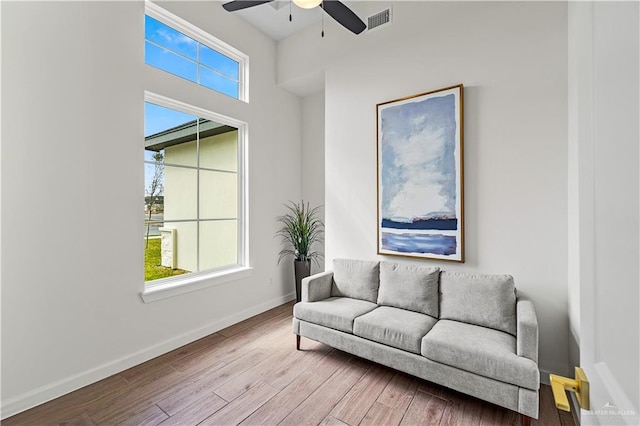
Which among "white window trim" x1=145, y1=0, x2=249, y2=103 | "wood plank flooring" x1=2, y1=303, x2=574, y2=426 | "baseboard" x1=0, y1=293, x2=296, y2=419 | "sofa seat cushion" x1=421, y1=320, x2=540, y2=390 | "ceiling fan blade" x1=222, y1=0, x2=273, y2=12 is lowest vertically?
"wood plank flooring" x1=2, y1=303, x2=574, y2=426

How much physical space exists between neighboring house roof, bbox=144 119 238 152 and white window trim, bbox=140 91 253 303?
7 cm

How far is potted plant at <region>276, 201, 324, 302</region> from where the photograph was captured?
387cm

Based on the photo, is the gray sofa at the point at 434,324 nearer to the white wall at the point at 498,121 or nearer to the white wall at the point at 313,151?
the white wall at the point at 498,121

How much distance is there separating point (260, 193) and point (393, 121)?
1.88m

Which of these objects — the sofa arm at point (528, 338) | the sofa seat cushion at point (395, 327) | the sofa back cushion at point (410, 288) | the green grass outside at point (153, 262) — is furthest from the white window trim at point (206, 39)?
the sofa arm at point (528, 338)

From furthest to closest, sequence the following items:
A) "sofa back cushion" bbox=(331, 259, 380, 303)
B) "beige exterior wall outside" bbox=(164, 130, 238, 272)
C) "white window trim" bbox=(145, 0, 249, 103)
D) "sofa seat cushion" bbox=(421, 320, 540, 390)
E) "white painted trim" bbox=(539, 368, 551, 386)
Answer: "beige exterior wall outside" bbox=(164, 130, 238, 272) → "sofa back cushion" bbox=(331, 259, 380, 303) → "white window trim" bbox=(145, 0, 249, 103) → "white painted trim" bbox=(539, 368, 551, 386) → "sofa seat cushion" bbox=(421, 320, 540, 390)

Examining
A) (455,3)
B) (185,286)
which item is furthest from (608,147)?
(185,286)

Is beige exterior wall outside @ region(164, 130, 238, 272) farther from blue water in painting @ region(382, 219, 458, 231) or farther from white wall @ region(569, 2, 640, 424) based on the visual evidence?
white wall @ region(569, 2, 640, 424)

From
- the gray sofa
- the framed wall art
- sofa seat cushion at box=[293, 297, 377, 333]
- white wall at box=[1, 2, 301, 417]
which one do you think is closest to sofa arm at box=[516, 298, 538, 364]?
the gray sofa

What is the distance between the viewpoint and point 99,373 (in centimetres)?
224

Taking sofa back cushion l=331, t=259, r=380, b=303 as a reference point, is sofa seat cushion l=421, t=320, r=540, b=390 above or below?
below

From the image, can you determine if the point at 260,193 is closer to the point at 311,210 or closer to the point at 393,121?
the point at 311,210

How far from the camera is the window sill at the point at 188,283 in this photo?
8.57ft

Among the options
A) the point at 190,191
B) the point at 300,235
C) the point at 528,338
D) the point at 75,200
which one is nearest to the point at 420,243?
the point at 528,338
